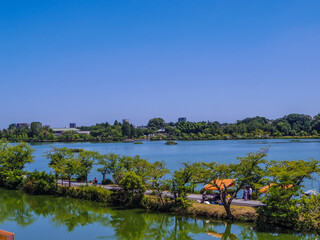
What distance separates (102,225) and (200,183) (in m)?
6.23

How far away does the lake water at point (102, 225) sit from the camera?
656 inches

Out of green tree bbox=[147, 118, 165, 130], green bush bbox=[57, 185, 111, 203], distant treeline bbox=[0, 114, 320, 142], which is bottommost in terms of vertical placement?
green bush bbox=[57, 185, 111, 203]

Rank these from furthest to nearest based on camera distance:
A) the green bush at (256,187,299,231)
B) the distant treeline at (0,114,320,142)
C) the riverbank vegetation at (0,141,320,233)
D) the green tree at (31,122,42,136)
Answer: the green tree at (31,122,42,136), the distant treeline at (0,114,320,142), the riverbank vegetation at (0,141,320,233), the green bush at (256,187,299,231)

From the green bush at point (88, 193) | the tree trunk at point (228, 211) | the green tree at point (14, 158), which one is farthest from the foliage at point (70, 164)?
the tree trunk at point (228, 211)

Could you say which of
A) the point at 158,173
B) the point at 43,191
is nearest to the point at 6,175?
the point at 43,191

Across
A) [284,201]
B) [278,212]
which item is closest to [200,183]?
[278,212]

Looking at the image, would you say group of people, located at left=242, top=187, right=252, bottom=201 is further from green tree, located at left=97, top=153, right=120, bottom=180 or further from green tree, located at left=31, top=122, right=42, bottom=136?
green tree, located at left=31, top=122, right=42, bottom=136

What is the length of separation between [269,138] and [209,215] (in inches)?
4354

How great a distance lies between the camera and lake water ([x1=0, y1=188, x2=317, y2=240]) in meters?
16.7

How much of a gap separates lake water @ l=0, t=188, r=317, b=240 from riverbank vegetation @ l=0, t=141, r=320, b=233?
682mm

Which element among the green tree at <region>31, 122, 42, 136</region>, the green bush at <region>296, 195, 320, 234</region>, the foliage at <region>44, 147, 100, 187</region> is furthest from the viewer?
the green tree at <region>31, 122, 42, 136</region>

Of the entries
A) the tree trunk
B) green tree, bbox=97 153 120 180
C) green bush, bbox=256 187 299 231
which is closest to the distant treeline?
green tree, bbox=97 153 120 180

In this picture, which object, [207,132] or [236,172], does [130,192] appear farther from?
[207,132]

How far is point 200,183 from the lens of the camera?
61.9 ft
